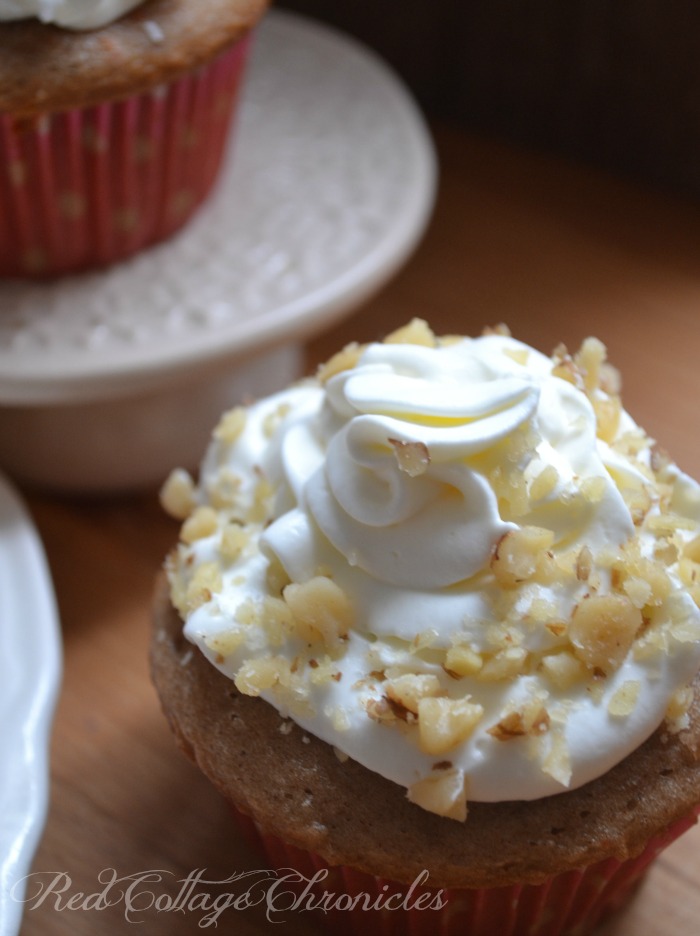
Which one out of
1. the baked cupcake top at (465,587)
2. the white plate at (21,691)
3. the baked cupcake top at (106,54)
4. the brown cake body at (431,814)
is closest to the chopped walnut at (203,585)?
the baked cupcake top at (465,587)

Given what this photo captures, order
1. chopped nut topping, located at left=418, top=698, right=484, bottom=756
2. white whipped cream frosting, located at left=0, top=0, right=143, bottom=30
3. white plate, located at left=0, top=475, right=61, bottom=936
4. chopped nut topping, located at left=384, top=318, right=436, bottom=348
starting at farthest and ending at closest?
white whipped cream frosting, located at left=0, top=0, right=143, bottom=30 < chopped nut topping, located at left=384, top=318, right=436, bottom=348 < white plate, located at left=0, top=475, right=61, bottom=936 < chopped nut topping, located at left=418, top=698, right=484, bottom=756

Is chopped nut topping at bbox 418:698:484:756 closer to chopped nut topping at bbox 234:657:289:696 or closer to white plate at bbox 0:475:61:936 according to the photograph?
chopped nut topping at bbox 234:657:289:696

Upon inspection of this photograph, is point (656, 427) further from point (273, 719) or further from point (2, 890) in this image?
point (2, 890)

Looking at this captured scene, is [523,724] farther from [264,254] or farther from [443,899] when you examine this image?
[264,254]

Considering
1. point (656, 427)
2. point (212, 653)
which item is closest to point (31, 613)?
point (212, 653)

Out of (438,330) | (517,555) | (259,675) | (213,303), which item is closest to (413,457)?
(517,555)

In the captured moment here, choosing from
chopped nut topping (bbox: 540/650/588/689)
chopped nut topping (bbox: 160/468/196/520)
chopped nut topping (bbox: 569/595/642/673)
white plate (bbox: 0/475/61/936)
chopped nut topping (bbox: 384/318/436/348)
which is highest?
chopped nut topping (bbox: 384/318/436/348)

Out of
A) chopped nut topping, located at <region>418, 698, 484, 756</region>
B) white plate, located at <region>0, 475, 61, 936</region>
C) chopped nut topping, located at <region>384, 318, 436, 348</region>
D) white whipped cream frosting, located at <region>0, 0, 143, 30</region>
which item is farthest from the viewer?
white whipped cream frosting, located at <region>0, 0, 143, 30</region>

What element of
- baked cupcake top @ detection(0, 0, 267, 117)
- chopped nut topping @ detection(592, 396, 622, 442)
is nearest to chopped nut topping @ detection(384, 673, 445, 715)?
chopped nut topping @ detection(592, 396, 622, 442)
